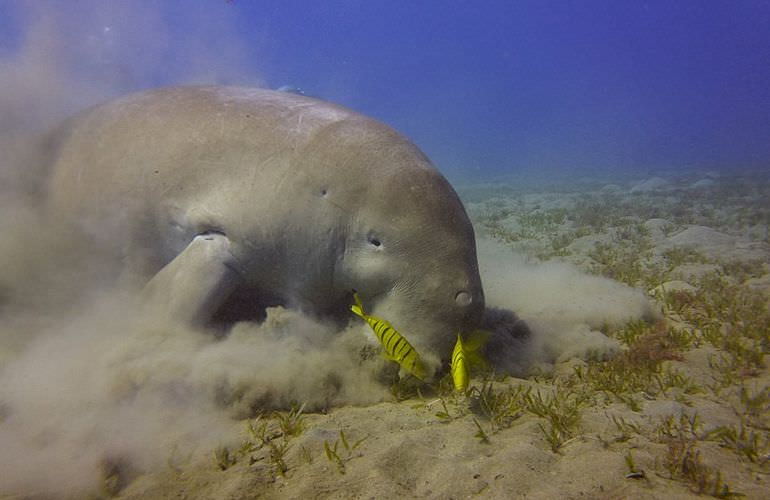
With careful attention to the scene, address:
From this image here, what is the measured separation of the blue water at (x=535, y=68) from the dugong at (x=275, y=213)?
214 feet

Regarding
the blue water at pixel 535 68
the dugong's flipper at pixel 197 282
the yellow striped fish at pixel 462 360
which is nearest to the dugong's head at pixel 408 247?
the yellow striped fish at pixel 462 360

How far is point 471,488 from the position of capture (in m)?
1.74

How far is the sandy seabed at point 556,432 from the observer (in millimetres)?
1772

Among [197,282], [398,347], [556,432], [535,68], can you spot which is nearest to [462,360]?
[398,347]

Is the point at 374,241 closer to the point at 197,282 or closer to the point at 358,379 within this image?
the point at 358,379

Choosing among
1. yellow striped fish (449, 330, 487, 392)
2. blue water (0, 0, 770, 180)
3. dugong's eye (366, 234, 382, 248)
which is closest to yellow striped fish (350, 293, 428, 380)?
yellow striped fish (449, 330, 487, 392)

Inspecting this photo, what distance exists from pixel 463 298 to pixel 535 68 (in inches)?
7351

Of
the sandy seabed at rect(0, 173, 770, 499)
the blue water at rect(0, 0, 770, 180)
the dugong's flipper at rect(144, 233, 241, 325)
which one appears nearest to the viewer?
the sandy seabed at rect(0, 173, 770, 499)

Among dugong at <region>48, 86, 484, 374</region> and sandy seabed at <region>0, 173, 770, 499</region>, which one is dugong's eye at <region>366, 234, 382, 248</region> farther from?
sandy seabed at <region>0, 173, 770, 499</region>

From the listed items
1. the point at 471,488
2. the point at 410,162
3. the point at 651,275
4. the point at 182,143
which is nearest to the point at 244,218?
the point at 182,143

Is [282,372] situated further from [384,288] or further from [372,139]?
[372,139]

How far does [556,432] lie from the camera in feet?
6.98

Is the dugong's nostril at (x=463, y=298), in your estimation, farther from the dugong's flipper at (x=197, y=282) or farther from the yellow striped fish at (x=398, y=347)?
the dugong's flipper at (x=197, y=282)

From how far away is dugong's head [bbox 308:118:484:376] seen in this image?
252cm
